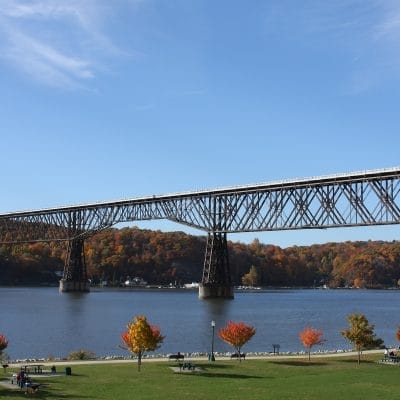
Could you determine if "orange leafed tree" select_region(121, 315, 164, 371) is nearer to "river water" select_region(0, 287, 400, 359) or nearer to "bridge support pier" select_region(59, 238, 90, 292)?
"river water" select_region(0, 287, 400, 359)

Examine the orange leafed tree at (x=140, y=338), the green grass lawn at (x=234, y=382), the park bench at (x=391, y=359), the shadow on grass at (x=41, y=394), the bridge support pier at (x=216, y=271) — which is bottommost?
the shadow on grass at (x=41, y=394)

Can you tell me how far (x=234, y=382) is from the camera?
32844 mm

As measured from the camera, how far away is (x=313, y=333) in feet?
147

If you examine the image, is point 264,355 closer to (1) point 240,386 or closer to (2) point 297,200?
(1) point 240,386

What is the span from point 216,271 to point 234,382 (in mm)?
91498

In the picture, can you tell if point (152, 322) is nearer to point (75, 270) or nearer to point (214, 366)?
point (214, 366)

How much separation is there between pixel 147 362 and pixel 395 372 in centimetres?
1319

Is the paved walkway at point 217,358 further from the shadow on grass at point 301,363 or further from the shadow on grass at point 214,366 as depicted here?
the shadow on grass at point 214,366

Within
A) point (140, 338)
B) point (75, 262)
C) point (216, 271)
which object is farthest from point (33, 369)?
point (75, 262)

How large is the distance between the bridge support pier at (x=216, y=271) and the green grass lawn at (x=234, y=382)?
82.2 m

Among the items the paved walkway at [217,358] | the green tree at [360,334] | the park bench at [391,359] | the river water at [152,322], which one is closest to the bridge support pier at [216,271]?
the river water at [152,322]

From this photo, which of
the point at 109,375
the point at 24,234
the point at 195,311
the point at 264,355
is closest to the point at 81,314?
the point at 195,311

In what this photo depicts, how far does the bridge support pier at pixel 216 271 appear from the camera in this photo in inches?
4845

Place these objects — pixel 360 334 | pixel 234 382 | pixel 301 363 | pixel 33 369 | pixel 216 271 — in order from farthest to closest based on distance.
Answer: pixel 216 271 < pixel 360 334 < pixel 301 363 < pixel 33 369 < pixel 234 382
